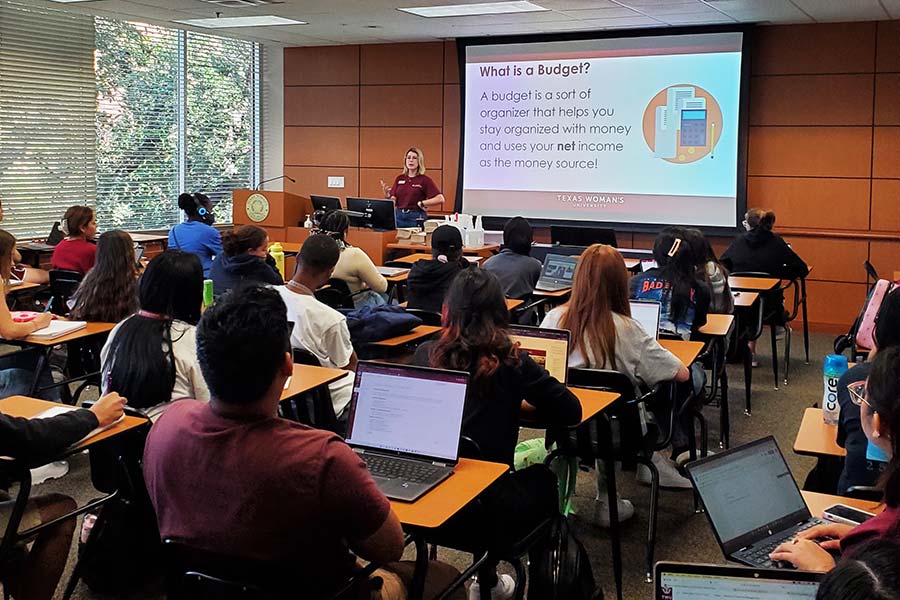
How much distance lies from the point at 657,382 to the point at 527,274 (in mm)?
2418

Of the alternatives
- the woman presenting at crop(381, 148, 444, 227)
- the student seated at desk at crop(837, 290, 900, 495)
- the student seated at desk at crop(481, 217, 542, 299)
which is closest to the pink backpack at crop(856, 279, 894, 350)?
the student seated at desk at crop(481, 217, 542, 299)

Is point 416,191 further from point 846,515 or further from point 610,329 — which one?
point 846,515

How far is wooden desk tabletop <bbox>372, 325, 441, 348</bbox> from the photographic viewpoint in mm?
4336

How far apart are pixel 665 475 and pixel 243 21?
6303mm

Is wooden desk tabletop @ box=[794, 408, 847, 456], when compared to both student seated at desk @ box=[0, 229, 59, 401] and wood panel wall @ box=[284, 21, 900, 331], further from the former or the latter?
wood panel wall @ box=[284, 21, 900, 331]

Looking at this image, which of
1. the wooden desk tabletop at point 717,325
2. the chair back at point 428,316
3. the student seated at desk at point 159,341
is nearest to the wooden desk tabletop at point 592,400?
the student seated at desk at point 159,341

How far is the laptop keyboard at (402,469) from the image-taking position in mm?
2416

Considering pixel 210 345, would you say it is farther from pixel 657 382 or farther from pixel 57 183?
pixel 57 183

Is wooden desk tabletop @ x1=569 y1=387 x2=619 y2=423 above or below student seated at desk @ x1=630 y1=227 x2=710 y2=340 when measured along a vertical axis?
below

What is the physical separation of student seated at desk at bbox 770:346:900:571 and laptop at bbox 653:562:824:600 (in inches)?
16.2

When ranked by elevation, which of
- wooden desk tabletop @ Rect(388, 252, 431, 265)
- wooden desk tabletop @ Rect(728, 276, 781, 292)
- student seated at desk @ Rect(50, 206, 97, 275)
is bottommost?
wooden desk tabletop @ Rect(728, 276, 781, 292)

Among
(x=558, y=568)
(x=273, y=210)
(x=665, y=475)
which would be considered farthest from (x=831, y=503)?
(x=273, y=210)

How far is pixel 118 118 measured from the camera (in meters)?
8.99

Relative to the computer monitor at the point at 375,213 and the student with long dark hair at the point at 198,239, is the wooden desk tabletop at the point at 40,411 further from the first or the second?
the computer monitor at the point at 375,213
